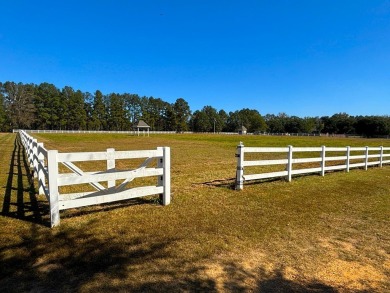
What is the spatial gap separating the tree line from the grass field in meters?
98.8

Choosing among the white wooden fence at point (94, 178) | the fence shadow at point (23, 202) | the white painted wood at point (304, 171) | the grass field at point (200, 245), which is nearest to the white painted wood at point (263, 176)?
the white painted wood at point (304, 171)

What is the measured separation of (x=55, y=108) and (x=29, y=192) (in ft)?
356

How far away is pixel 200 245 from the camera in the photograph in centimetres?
430

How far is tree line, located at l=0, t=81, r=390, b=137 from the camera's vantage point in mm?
93750

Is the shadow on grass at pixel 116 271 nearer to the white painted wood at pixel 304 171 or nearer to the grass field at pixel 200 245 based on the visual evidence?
the grass field at pixel 200 245

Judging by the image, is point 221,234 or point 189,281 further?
point 221,234

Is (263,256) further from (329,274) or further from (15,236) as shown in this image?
(15,236)

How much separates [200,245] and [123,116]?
4789 inches

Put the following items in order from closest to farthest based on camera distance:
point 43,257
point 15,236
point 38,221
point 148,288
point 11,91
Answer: point 148,288
point 43,257
point 15,236
point 38,221
point 11,91

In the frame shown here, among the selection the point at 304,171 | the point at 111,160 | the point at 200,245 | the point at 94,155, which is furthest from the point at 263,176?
the point at 94,155

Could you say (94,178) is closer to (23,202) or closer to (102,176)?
(102,176)

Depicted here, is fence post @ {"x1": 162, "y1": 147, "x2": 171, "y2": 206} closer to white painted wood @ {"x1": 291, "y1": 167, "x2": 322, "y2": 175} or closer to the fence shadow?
the fence shadow

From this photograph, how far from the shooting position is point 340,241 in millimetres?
4668

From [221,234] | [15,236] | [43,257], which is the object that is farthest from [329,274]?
[15,236]
